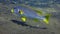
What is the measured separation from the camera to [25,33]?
20.0 ft

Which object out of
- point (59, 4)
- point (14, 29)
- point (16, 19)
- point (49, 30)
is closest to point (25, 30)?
point (14, 29)

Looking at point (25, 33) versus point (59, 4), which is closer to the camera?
point (25, 33)

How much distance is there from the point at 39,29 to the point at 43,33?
0.50 metres

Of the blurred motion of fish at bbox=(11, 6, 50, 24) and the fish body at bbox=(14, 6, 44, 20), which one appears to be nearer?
the blurred motion of fish at bbox=(11, 6, 50, 24)

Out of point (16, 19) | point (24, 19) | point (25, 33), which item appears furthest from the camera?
point (16, 19)

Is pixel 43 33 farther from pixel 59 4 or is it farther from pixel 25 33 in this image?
pixel 59 4

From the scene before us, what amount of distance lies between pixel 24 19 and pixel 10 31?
1.19 m

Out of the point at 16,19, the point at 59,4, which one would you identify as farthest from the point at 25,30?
the point at 59,4

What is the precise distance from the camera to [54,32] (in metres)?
6.57

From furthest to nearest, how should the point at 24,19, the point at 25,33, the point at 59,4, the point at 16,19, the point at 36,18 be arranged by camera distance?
the point at 59,4, the point at 16,19, the point at 24,19, the point at 36,18, the point at 25,33

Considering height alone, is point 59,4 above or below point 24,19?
Answer: below

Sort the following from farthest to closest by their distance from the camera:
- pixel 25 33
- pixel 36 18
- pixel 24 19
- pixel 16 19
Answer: pixel 16 19 → pixel 24 19 → pixel 36 18 → pixel 25 33

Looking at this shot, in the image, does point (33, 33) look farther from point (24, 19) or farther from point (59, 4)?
point (59, 4)

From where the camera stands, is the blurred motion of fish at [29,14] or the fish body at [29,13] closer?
the blurred motion of fish at [29,14]
